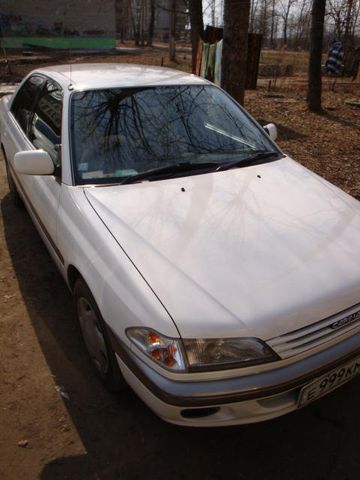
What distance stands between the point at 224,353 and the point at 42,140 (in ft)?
7.36

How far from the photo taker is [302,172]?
2986 millimetres

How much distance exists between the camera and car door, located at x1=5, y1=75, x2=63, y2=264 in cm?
279

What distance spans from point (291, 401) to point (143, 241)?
98 cm

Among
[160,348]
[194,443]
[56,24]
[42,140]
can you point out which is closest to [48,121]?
[42,140]

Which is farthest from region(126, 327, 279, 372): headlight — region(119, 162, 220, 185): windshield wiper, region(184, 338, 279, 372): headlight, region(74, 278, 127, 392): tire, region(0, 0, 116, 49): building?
region(0, 0, 116, 49): building

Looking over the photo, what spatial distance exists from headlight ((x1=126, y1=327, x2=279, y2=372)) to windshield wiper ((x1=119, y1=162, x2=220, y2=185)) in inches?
44.5

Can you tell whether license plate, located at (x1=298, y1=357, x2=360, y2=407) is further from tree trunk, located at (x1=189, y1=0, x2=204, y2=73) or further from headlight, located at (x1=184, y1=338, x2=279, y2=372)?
tree trunk, located at (x1=189, y1=0, x2=204, y2=73)

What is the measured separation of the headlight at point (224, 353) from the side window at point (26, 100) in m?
2.73

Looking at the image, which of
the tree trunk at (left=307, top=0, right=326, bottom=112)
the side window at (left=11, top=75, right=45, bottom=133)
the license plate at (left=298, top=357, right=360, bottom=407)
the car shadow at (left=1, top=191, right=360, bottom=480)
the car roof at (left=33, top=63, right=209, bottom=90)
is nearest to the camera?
the license plate at (left=298, top=357, right=360, bottom=407)

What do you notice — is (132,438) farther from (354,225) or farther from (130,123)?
(130,123)

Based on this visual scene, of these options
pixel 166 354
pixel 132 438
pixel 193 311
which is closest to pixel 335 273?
pixel 193 311

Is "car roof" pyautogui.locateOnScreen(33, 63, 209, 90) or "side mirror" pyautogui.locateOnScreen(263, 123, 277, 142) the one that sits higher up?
"car roof" pyautogui.locateOnScreen(33, 63, 209, 90)

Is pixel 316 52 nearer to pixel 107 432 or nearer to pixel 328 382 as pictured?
pixel 328 382

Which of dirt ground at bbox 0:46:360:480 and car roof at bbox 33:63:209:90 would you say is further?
car roof at bbox 33:63:209:90
